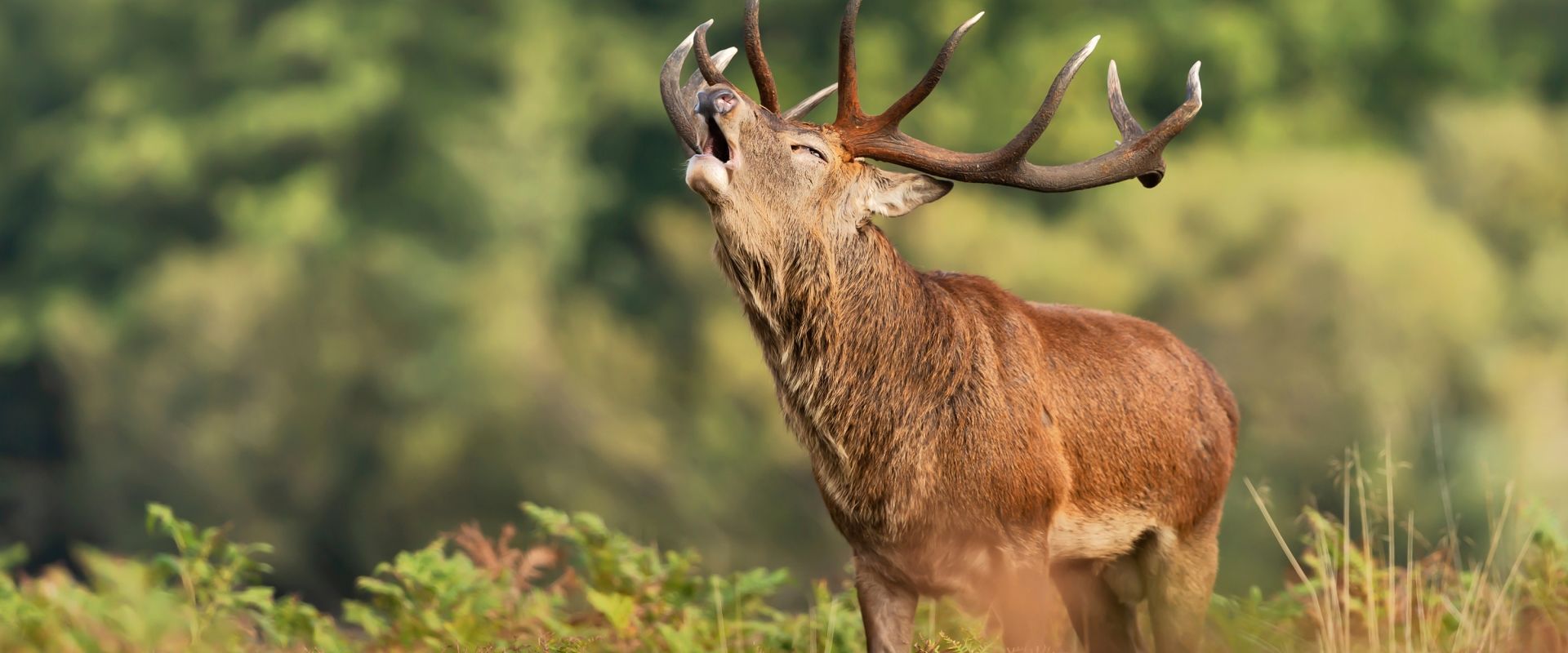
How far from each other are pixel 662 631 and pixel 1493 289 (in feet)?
36.6

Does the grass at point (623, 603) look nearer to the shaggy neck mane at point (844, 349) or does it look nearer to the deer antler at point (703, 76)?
Result: the shaggy neck mane at point (844, 349)

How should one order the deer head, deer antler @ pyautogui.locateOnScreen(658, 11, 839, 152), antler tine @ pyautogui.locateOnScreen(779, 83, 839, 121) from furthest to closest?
antler tine @ pyautogui.locateOnScreen(779, 83, 839, 121), deer antler @ pyautogui.locateOnScreen(658, 11, 839, 152), the deer head

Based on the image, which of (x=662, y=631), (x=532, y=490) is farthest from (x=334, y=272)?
(x=662, y=631)

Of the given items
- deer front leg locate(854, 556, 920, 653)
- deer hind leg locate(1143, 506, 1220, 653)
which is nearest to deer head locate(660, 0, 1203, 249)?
deer front leg locate(854, 556, 920, 653)

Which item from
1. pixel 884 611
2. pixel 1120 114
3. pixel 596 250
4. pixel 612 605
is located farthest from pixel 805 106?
pixel 596 250

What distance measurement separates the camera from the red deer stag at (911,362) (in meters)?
4.63

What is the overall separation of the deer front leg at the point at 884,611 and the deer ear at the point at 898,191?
987mm

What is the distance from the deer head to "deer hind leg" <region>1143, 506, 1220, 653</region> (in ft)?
3.79

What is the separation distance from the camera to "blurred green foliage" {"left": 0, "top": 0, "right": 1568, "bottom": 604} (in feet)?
47.9

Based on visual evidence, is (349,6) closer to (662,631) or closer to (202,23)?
(202,23)

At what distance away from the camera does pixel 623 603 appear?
19.6 ft

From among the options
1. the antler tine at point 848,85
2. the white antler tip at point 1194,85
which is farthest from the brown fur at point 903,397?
the white antler tip at point 1194,85

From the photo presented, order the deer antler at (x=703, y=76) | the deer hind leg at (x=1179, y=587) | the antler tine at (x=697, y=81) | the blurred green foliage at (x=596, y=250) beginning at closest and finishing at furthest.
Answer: the deer antler at (x=703, y=76) < the antler tine at (x=697, y=81) < the deer hind leg at (x=1179, y=587) < the blurred green foliage at (x=596, y=250)

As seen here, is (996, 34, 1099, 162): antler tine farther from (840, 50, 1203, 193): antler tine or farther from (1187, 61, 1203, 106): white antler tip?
(1187, 61, 1203, 106): white antler tip
